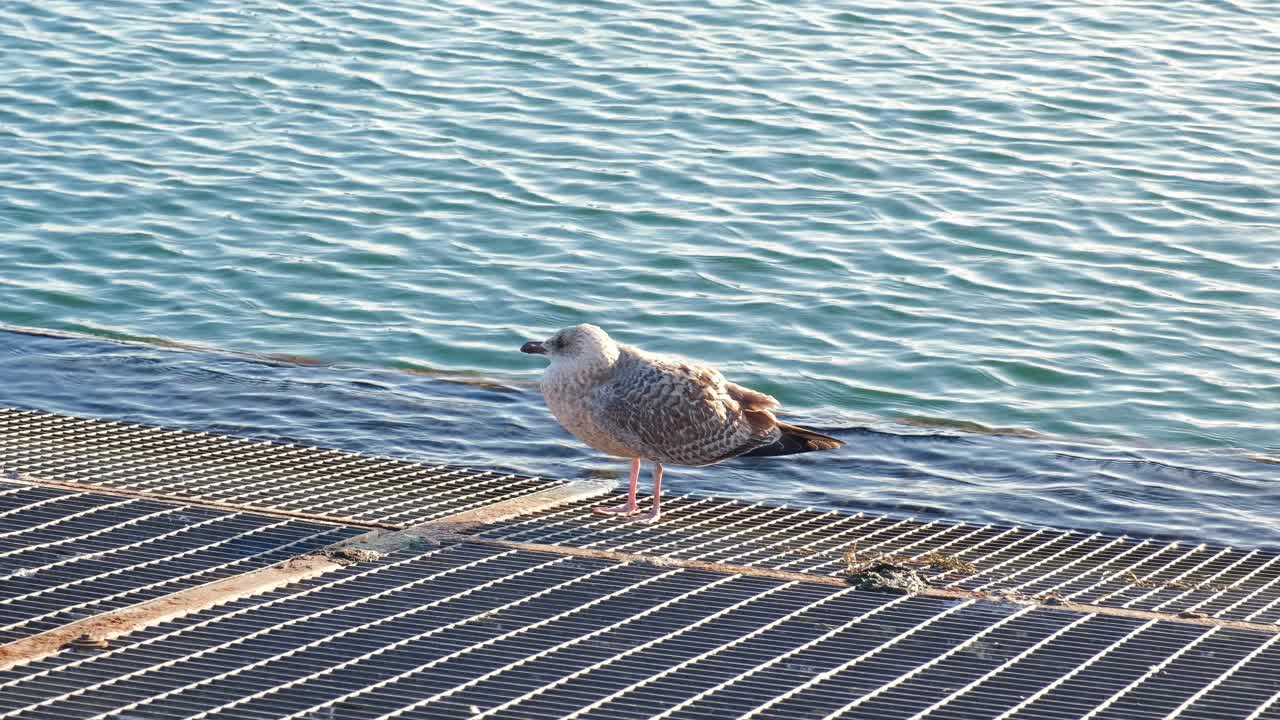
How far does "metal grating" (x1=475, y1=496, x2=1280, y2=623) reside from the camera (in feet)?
24.8

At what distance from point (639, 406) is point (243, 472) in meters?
1.95

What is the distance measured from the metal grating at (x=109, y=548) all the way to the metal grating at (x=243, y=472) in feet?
1.00

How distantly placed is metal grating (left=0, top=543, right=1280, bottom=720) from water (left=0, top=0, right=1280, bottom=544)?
3365 mm

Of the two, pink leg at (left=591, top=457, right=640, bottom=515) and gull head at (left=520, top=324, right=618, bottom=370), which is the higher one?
gull head at (left=520, top=324, right=618, bottom=370)

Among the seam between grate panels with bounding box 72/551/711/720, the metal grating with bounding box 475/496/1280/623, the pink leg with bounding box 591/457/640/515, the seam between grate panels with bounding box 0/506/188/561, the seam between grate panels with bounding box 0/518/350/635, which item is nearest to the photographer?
the seam between grate panels with bounding box 72/551/711/720

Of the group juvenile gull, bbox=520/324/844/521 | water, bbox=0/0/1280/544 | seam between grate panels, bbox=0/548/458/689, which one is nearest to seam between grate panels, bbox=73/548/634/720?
seam between grate panels, bbox=0/548/458/689

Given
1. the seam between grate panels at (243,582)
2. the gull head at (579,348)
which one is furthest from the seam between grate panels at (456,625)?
the gull head at (579,348)

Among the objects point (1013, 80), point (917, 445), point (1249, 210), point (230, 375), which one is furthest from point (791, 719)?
point (1013, 80)

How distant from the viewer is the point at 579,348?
8695 mm

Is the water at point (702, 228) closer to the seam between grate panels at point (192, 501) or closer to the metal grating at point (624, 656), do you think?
the seam between grate panels at point (192, 501)

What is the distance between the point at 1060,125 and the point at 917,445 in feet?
24.8

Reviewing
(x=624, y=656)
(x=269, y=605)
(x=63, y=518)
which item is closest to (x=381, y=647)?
(x=269, y=605)

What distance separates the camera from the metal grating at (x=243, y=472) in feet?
27.2

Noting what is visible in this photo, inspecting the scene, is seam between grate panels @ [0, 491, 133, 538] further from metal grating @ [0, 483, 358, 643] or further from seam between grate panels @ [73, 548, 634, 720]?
seam between grate panels @ [73, 548, 634, 720]
